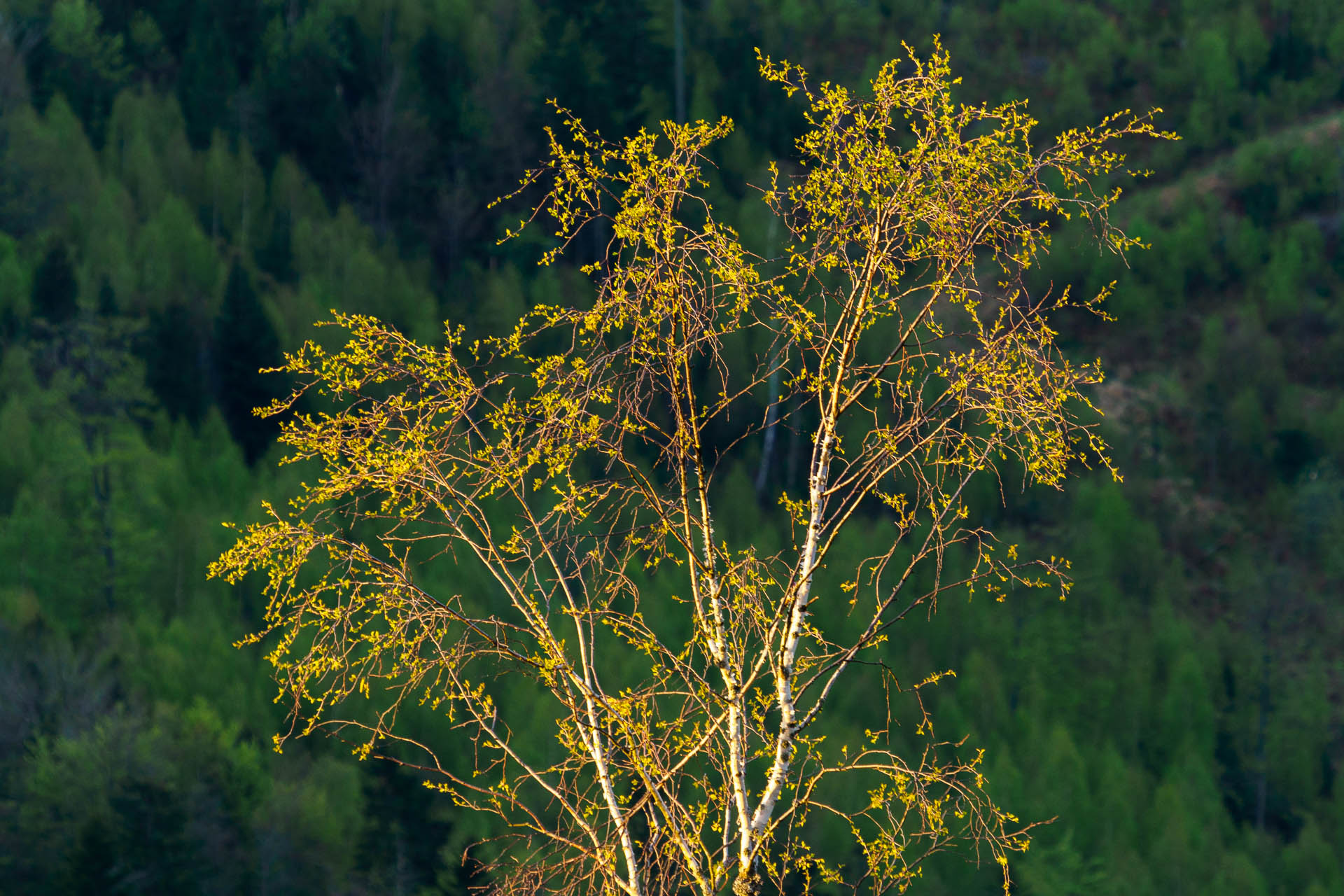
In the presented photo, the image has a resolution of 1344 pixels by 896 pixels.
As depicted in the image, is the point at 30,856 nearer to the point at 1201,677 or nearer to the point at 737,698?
the point at 737,698

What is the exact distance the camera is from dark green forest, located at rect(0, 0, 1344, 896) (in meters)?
28.6

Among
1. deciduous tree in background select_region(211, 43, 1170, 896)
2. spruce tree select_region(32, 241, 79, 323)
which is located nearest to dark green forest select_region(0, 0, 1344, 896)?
spruce tree select_region(32, 241, 79, 323)

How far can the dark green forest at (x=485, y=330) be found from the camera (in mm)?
28562

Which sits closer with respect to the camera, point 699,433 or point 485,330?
point 699,433

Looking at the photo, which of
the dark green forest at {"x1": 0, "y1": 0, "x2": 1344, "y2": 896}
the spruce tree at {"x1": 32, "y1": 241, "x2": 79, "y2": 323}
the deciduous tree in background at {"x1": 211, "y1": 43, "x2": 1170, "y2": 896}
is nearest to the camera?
the deciduous tree in background at {"x1": 211, "y1": 43, "x2": 1170, "y2": 896}

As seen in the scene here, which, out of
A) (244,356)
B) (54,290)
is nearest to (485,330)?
(244,356)

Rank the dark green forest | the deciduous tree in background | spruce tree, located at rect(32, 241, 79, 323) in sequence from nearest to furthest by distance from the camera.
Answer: the deciduous tree in background, the dark green forest, spruce tree, located at rect(32, 241, 79, 323)

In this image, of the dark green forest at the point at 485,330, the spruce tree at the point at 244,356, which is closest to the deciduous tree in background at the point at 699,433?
the dark green forest at the point at 485,330

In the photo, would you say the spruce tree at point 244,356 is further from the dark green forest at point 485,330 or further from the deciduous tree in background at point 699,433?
the deciduous tree in background at point 699,433

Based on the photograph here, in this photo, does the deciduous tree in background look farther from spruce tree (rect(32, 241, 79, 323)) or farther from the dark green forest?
spruce tree (rect(32, 241, 79, 323))

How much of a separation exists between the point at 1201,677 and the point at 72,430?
105ft

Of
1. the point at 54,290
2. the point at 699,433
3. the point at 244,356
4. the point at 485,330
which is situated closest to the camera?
the point at 699,433

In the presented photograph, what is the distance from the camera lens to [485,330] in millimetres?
41781

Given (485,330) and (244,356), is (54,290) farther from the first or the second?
(485,330)
